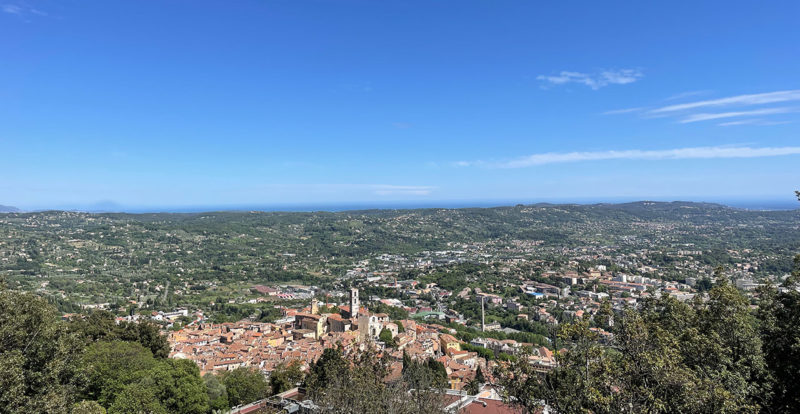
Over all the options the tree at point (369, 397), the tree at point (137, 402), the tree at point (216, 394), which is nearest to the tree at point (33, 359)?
the tree at point (137, 402)

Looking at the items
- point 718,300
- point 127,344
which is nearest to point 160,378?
point 127,344

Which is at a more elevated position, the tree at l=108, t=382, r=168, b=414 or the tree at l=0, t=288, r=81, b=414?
the tree at l=0, t=288, r=81, b=414

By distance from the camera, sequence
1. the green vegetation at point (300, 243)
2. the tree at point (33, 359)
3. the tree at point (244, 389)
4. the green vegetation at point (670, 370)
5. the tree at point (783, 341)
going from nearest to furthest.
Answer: the green vegetation at point (670, 370), the tree at point (783, 341), the tree at point (33, 359), the tree at point (244, 389), the green vegetation at point (300, 243)

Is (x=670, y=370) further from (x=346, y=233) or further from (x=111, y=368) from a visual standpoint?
(x=346, y=233)

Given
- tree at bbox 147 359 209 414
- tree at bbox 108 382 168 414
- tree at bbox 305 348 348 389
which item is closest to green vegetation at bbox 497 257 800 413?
tree at bbox 305 348 348 389

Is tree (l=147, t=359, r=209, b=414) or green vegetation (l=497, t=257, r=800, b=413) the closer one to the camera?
green vegetation (l=497, t=257, r=800, b=413)

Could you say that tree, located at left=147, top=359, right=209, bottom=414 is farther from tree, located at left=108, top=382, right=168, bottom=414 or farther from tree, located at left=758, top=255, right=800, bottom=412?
tree, located at left=758, top=255, right=800, bottom=412

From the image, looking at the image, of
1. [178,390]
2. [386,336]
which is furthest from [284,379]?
[386,336]

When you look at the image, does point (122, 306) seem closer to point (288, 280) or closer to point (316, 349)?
point (288, 280)

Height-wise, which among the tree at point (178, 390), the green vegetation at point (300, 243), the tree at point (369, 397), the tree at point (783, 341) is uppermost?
the tree at point (783, 341)

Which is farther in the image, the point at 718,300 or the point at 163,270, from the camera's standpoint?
the point at 163,270

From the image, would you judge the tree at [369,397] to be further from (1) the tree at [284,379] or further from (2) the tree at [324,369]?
(1) the tree at [284,379]
